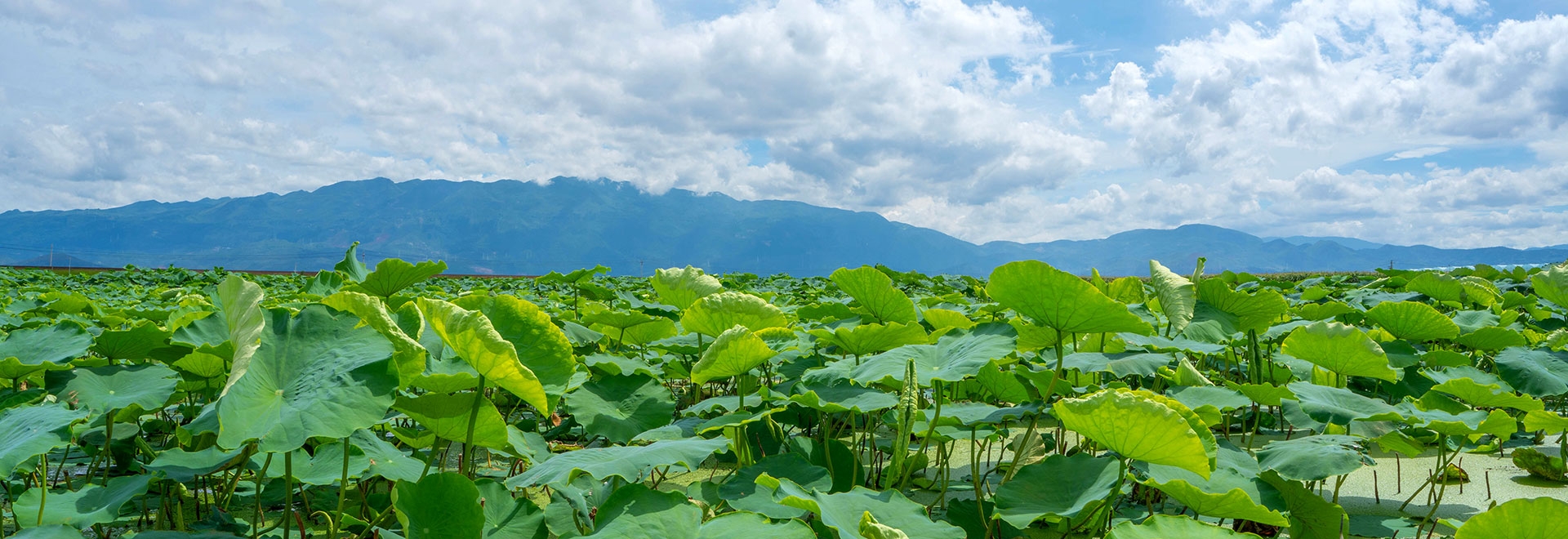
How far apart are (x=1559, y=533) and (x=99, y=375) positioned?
8.51ft

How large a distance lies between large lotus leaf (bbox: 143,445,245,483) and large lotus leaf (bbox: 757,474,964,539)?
97 centimetres

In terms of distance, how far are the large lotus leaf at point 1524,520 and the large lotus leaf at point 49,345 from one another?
8.53ft

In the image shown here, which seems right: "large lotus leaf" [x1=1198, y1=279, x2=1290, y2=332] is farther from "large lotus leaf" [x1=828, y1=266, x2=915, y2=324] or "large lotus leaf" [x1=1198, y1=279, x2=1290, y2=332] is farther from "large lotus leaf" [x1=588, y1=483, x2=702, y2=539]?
"large lotus leaf" [x1=588, y1=483, x2=702, y2=539]

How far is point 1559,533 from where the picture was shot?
0.89m

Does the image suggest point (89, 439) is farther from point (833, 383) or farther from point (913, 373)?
point (913, 373)

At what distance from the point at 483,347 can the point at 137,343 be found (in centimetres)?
137

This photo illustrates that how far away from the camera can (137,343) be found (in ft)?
5.98

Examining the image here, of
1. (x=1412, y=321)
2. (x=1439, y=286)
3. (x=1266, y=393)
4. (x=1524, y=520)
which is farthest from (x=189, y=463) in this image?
(x=1439, y=286)

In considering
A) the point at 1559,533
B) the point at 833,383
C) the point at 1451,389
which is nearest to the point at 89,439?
the point at 833,383

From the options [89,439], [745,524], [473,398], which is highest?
[473,398]

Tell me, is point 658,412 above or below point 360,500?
above

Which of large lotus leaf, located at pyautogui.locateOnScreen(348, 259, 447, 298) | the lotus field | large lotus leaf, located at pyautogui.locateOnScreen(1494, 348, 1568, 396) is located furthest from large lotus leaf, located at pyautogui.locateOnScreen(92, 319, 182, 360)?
large lotus leaf, located at pyautogui.locateOnScreen(1494, 348, 1568, 396)

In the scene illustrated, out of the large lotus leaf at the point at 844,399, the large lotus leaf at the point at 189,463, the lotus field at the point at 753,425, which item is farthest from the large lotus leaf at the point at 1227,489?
the large lotus leaf at the point at 189,463

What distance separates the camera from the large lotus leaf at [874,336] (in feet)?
5.97
